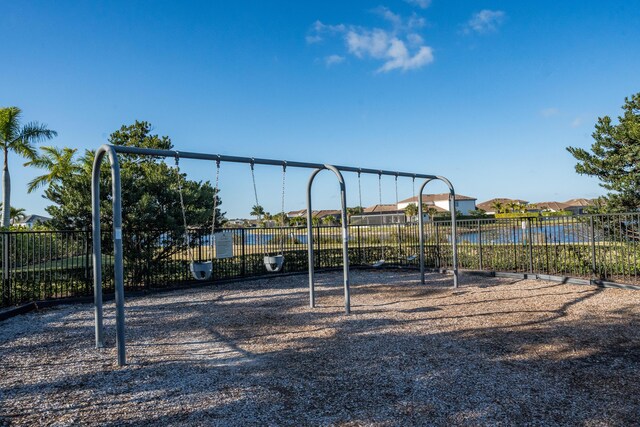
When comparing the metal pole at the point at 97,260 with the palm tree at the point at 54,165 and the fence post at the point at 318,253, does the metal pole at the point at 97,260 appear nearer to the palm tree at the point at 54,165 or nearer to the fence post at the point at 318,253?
the fence post at the point at 318,253

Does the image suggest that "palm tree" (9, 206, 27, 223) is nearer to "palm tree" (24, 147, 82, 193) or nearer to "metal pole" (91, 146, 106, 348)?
"palm tree" (24, 147, 82, 193)

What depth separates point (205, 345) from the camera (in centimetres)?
553

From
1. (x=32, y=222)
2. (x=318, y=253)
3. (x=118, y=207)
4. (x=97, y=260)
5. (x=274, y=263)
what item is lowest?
(x=318, y=253)

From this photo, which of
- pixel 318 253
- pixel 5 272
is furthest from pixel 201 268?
pixel 318 253

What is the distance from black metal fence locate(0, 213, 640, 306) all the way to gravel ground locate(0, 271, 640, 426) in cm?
110

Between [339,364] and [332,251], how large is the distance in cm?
903

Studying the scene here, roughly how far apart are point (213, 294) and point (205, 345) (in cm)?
438

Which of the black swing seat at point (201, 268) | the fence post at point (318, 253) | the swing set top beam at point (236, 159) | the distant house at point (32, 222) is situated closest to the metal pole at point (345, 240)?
the swing set top beam at point (236, 159)

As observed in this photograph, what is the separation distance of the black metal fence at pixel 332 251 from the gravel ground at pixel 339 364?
1.10 metres

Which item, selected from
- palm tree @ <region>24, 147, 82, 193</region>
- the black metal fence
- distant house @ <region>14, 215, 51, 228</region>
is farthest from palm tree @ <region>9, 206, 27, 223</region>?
the black metal fence

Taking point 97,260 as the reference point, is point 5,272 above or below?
below

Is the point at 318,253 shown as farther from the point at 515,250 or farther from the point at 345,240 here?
the point at 345,240

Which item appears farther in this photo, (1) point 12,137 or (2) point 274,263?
(1) point 12,137

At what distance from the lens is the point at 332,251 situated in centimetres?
1360
